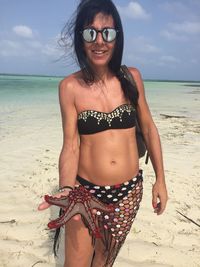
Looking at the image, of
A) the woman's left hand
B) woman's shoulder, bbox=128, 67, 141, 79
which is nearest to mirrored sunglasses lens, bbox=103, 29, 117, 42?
woman's shoulder, bbox=128, 67, 141, 79

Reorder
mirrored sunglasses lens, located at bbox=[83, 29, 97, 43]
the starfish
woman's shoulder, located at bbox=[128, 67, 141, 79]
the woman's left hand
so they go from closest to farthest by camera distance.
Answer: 1. the starfish
2. mirrored sunglasses lens, located at bbox=[83, 29, 97, 43]
3. woman's shoulder, located at bbox=[128, 67, 141, 79]
4. the woman's left hand

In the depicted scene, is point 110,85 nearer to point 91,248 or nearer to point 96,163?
point 96,163

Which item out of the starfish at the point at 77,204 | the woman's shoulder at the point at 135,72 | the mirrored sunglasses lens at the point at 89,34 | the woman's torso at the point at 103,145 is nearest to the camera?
the starfish at the point at 77,204

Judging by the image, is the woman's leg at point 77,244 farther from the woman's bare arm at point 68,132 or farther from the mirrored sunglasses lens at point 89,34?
the mirrored sunglasses lens at point 89,34

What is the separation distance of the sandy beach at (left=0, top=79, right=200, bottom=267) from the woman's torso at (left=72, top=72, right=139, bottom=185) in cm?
150

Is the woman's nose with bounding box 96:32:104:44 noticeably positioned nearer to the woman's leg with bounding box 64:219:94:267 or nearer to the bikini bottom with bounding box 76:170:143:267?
the bikini bottom with bounding box 76:170:143:267

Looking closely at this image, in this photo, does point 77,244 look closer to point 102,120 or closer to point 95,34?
point 102,120

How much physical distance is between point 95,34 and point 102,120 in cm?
58

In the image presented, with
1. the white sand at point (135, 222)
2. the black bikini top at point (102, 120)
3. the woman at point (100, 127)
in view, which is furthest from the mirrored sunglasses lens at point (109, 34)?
the white sand at point (135, 222)

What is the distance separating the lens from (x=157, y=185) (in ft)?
8.63

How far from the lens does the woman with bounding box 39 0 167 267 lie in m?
2.21

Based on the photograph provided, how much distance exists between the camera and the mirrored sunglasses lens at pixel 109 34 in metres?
2.18

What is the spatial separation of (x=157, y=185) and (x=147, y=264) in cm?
119

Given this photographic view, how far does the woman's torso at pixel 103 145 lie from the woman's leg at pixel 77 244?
14.0 inches
